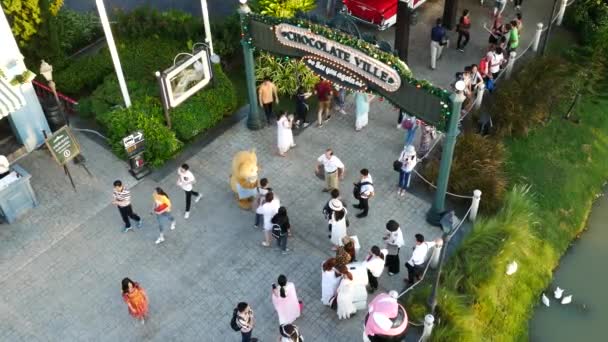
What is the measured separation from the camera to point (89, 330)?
41.5ft

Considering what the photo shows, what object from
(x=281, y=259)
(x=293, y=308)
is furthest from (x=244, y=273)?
(x=293, y=308)

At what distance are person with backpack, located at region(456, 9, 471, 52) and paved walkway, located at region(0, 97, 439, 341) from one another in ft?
14.4

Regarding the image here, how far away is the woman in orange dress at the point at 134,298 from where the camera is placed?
11.5 meters

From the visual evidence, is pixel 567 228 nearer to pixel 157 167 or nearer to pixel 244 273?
Answer: pixel 244 273

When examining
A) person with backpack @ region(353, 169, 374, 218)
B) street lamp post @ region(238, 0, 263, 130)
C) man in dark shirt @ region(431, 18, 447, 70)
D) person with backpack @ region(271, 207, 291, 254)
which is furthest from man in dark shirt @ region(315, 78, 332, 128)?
person with backpack @ region(271, 207, 291, 254)

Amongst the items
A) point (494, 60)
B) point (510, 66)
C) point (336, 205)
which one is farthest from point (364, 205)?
point (510, 66)

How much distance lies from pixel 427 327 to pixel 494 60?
8.40 m

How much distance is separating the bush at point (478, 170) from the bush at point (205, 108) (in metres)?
5.47

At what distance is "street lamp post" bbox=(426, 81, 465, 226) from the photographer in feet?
38.9

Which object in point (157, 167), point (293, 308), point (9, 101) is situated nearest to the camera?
point (293, 308)

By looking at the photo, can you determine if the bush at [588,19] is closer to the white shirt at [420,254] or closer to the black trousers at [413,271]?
the black trousers at [413,271]

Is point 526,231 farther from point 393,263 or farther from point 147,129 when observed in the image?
point 147,129

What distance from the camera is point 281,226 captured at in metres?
13.1

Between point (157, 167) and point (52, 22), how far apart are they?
15.0 feet
